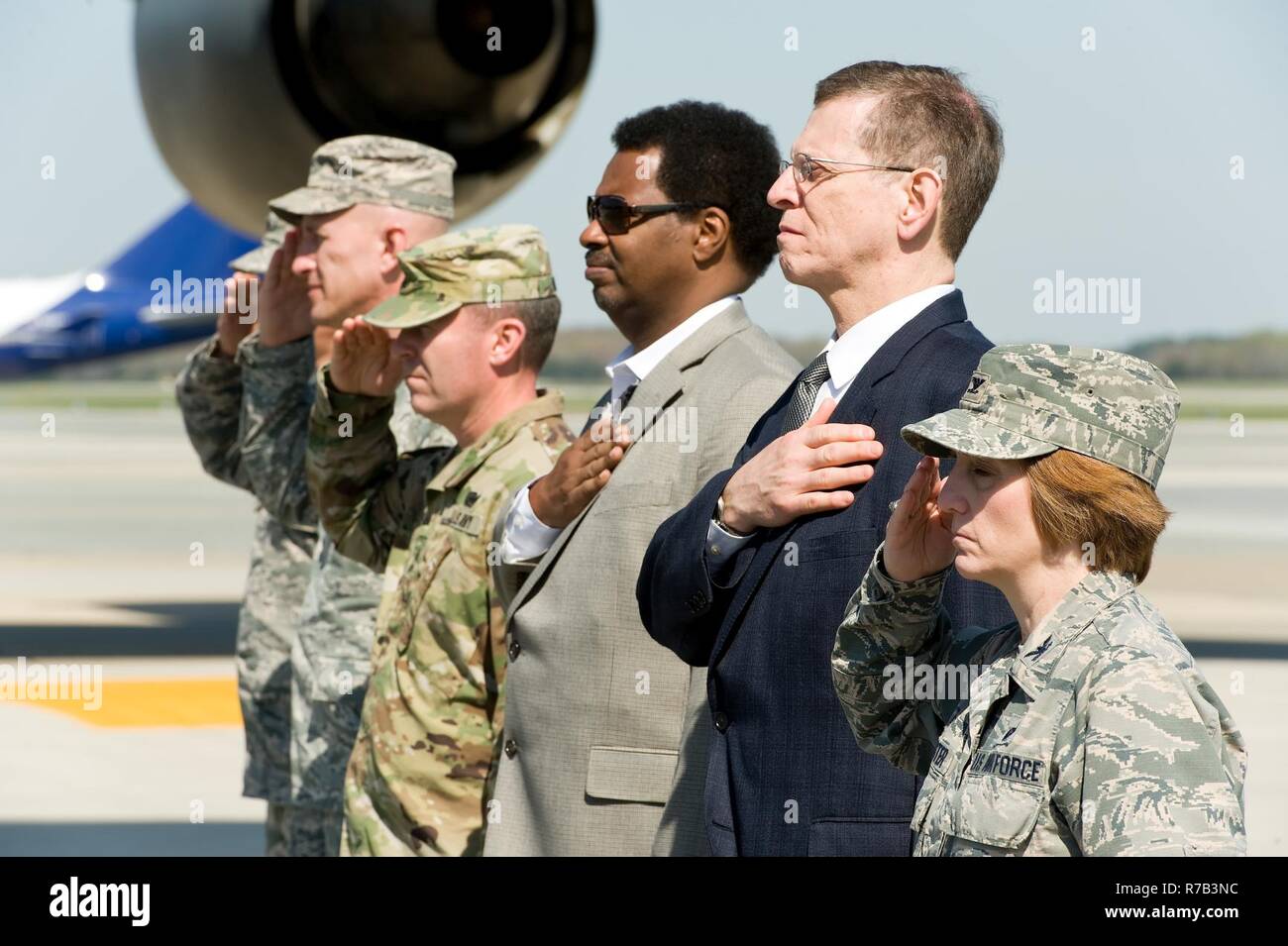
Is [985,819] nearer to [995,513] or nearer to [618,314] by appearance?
[995,513]

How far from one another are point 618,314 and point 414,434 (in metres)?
1.12

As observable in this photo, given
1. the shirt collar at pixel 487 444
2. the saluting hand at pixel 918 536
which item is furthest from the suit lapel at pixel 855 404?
the shirt collar at pixel 487 444

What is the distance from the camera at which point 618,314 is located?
134 inches

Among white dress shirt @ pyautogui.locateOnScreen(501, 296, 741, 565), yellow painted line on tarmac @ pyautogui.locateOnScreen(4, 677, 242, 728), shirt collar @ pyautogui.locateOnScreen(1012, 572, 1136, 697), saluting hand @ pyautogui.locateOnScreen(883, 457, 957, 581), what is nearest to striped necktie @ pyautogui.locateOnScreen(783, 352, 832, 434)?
saluting hand @ pyautogui.locateOnScreen(883, 457, 957, 581)

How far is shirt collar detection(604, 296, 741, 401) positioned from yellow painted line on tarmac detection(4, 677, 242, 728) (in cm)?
536

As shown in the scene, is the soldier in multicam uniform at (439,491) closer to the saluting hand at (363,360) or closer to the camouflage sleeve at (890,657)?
the saluting hand at (363,360)

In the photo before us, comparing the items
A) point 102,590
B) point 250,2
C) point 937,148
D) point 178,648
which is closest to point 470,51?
point 250,2

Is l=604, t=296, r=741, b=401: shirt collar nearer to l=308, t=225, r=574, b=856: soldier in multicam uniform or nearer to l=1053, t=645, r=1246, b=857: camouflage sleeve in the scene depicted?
l=308, t=225, r=574, b=856: soldier in multicam uniform

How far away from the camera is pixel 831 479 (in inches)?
92.7

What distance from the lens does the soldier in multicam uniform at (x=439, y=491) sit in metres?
3.37

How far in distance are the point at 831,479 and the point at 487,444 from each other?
137cm

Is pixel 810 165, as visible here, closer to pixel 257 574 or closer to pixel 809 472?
pixel 809 472

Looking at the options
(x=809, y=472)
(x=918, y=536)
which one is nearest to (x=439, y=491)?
(x=809, y=472)

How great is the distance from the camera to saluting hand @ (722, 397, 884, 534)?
7.74 ft
